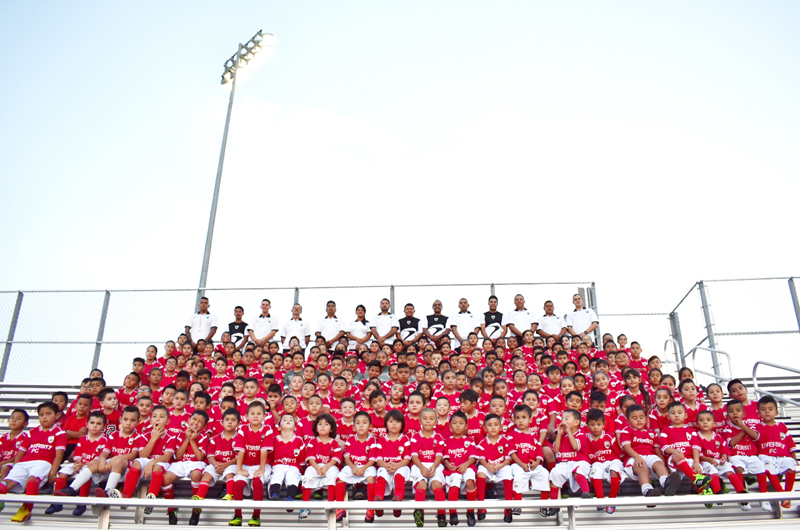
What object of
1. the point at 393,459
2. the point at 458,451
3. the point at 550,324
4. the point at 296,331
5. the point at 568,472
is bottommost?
the point at 568,472

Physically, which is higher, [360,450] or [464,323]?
[464,323]

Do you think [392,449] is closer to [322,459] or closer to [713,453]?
[322,459]

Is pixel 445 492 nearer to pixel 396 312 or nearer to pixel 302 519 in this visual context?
pixel 302 519

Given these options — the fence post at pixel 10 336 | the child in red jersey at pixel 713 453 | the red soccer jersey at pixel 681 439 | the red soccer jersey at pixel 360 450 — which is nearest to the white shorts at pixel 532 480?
the red soccer jersey at pixel 681 439

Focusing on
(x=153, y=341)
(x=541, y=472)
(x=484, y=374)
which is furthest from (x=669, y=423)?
(x=153, y=341)

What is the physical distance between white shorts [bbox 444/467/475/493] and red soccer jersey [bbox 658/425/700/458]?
2.44m

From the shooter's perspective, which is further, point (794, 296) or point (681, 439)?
point (794, 296)

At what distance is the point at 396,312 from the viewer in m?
12.2

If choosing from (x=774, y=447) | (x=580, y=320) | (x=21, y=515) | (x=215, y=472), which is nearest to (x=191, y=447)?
(x=215, y=472)

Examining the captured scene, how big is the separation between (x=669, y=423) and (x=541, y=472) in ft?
6.71

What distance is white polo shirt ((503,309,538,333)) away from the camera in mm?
11719

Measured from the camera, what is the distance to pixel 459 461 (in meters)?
6.77

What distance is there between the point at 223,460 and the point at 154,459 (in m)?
0.81

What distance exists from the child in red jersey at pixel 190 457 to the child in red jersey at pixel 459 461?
2.85 m
